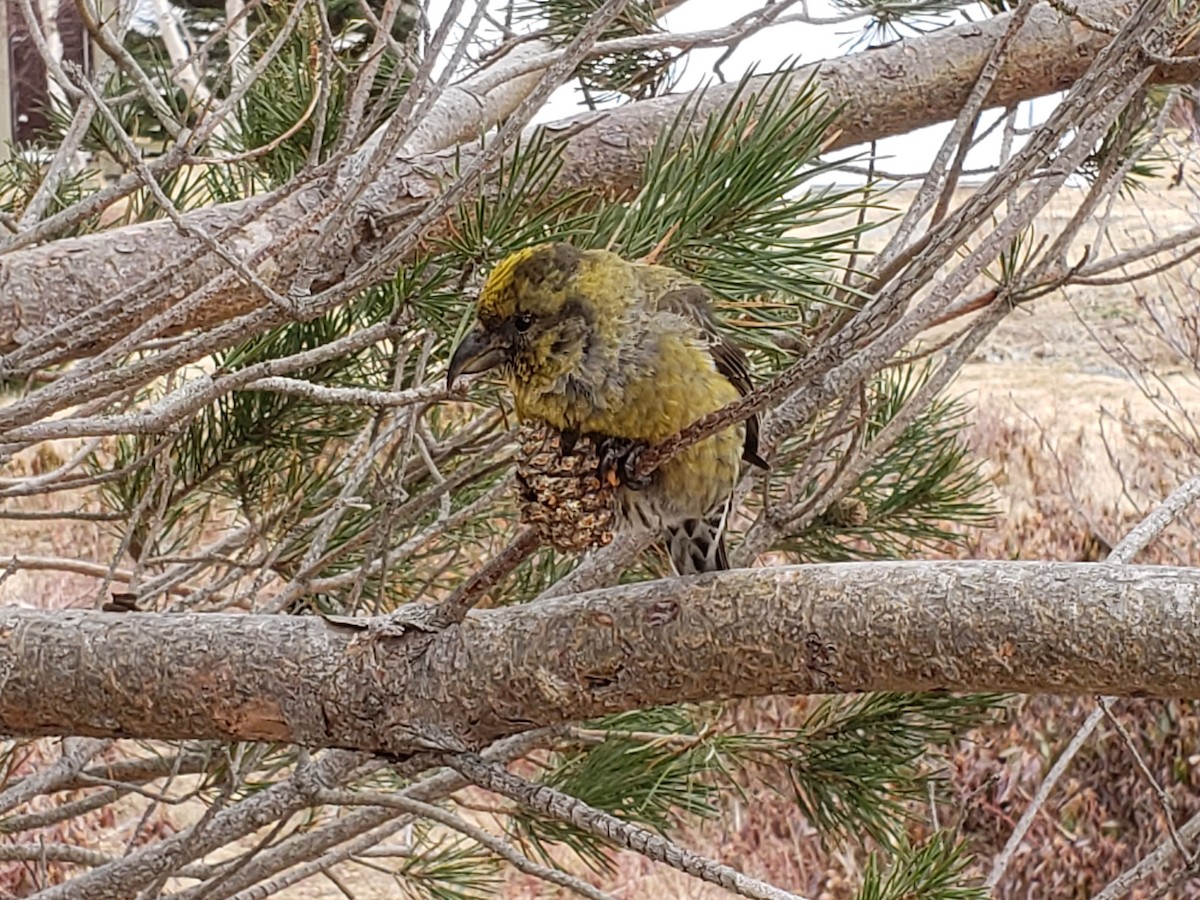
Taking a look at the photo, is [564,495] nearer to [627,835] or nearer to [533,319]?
[533,319]

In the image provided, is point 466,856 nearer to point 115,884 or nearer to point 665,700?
point 115,884

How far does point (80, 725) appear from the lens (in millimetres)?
746

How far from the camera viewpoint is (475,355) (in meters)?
0.77

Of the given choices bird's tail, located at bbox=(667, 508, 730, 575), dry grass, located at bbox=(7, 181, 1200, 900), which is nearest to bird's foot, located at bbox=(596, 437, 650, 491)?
bird's tail, located at bbox=(667, 508, 730, 575)

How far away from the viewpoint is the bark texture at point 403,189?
89 centimetres

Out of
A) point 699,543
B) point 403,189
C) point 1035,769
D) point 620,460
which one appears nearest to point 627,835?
point 620,460

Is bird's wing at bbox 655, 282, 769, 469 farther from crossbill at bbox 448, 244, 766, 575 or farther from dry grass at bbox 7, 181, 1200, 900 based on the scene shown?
dry grass at bbox 7, 181, 1200, 900

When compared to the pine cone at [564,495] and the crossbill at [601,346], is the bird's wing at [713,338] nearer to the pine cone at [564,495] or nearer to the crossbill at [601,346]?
the crossbill at [601,346]

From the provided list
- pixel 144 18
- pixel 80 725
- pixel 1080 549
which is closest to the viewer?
pixel 80 725

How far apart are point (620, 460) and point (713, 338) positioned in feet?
0.33

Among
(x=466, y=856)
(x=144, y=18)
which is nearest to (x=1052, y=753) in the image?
(x=466, y=856)

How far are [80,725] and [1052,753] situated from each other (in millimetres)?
2911

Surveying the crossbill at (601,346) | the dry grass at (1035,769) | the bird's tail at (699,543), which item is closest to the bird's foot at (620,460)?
the crossbill at (601,346)

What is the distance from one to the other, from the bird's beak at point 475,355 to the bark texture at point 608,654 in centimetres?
14
